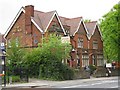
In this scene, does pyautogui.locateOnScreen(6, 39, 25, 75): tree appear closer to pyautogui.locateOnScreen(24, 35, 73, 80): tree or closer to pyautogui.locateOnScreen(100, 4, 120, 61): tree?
pyautogui.locateOnScreen(24, 35, 73, 80): tree

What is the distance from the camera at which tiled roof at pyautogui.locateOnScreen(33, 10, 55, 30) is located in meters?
45.1

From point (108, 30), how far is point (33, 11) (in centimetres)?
1091

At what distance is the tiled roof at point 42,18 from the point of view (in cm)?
4506

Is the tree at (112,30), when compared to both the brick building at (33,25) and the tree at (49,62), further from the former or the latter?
the tree at (49,62)

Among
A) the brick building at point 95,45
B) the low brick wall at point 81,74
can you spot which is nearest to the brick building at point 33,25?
the low brick wall at point 81,74

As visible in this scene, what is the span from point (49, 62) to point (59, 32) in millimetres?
12191

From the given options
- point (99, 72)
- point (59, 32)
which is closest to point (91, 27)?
point (59, 32)

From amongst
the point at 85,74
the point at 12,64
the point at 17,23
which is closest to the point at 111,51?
the point at 85,74

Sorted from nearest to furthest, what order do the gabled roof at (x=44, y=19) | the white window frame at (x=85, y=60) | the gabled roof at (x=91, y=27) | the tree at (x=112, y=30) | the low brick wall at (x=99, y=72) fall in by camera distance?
1. the low brick wall at (x=99, y=72)
2. the tree at (x=112, y=30)
3. the gabled roof at (x=44, y=19)
4. the white window frame at (x=85, y=60)
5. the gabled roof at (x=91, y=27)

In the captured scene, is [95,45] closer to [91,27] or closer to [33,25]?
[91,27]

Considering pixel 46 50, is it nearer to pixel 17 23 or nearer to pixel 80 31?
pixel 17 23

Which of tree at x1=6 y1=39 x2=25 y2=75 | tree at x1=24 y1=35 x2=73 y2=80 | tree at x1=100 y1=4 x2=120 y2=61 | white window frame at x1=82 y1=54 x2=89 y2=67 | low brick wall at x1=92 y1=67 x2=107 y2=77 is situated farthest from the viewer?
white window frame at x1=82 y1=54 x2=89 y2=67

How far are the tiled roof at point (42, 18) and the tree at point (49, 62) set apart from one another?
9.19 m

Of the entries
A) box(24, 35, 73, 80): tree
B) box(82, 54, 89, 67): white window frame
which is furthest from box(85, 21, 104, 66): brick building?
box(24, 35, 73, 80): tree
